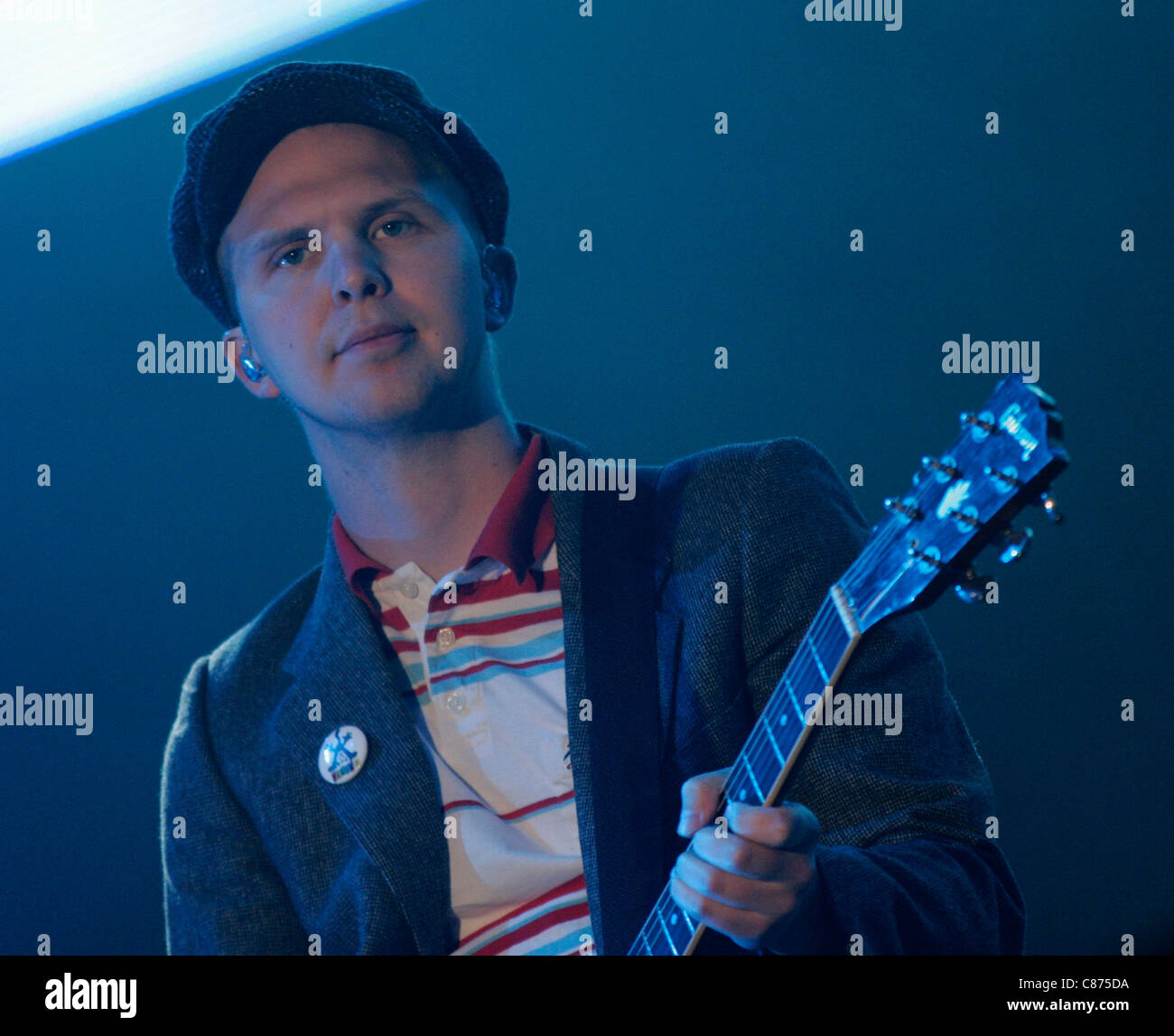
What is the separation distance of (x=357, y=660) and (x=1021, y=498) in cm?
78

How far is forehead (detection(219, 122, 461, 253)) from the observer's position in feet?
4.14

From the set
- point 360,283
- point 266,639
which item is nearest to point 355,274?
point 360,283

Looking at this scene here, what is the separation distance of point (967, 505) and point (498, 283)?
0.86 meters

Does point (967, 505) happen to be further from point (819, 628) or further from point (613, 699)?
point (613, 699)

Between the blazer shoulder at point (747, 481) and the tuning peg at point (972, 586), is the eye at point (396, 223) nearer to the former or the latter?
the blazer shoulder at point (747, 481)

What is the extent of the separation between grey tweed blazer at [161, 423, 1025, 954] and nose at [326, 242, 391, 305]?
278 millimetres

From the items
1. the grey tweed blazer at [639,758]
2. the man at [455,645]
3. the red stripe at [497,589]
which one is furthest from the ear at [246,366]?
the red stripe at [497,589]

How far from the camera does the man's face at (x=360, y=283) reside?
4.02 ft

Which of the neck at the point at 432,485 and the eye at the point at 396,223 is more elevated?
the eye at the point at 396,223

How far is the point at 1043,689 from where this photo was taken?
1625 millimetres

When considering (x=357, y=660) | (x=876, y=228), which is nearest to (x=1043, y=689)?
(x=876, y=228)

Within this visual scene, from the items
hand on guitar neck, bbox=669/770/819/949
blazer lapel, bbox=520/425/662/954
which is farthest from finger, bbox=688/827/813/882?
blazer lapel, bbox=520/425/662/954

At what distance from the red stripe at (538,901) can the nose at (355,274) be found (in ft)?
2.12
